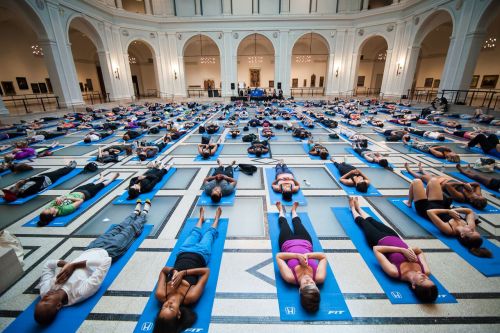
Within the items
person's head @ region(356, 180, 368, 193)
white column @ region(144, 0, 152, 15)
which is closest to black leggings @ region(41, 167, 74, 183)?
person's head @ region(356, 180, 368, 193)

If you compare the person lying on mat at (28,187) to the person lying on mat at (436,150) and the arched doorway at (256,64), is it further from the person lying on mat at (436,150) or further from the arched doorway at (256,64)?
the arched doorway at (256,64)

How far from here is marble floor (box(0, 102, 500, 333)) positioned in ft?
7.83

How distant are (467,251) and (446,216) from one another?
2.39 feet

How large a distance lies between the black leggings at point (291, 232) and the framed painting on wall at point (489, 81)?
26843mm

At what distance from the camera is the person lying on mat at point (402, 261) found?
2509mm

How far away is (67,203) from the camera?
14.5ft

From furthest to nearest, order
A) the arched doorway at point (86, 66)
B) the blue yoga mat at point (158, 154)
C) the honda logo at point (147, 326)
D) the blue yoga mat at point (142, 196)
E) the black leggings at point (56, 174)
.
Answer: the arched doorway at point (86, 66)
the blue yoga mat at point (158, 154)
the black leggings at point (56, 174)
the blue yoga mat at point (142, 196)
the honda logo at point (147, 326)

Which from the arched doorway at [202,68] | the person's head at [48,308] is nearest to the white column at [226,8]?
the arched doorway at [202,68]

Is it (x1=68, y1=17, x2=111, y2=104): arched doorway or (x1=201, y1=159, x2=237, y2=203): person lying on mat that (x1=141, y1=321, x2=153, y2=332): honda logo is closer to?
(x1=201, y1=159, x2=237, y2=203): person lying on mat

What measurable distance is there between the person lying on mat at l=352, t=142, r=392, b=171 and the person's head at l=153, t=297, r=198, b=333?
236 inches

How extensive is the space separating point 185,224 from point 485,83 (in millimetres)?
28535

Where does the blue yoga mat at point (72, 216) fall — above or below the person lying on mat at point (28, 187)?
below

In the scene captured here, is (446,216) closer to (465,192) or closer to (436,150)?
(465,192)

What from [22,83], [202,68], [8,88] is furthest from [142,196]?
[202,68]
